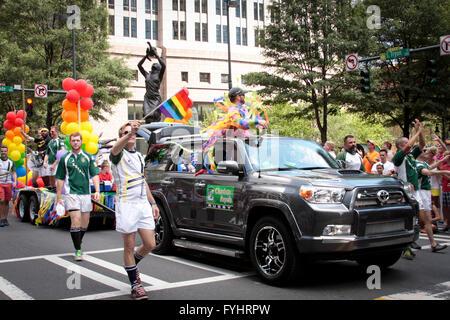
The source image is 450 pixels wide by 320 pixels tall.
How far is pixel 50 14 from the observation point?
29906mm

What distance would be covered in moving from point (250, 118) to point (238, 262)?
227 cm

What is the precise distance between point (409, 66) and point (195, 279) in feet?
73.7

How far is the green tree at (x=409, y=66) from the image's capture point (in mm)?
24594

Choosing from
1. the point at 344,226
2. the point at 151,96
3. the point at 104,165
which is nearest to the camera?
the point at 344,226

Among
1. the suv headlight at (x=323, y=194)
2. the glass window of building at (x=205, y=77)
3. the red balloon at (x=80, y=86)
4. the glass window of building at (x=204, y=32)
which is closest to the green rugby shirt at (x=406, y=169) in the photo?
the suv headlight at (x=323, y=194)

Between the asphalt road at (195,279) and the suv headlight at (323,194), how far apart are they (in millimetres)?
1083

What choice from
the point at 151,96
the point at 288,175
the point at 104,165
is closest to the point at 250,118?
the point at 288,175

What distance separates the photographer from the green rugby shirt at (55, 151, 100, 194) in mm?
8008

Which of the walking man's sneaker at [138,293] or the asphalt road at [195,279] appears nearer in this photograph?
the walking man's sneaker at [138,293]

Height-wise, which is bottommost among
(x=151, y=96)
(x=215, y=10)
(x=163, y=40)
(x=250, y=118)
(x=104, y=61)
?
(x=250, y=118)

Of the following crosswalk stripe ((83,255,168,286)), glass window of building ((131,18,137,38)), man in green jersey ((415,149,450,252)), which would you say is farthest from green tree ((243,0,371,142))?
glass window of building ((131,18,137,38))

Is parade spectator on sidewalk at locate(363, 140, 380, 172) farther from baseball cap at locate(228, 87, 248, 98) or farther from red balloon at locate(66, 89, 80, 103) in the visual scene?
red balloon at locate(66, 89, 80, 103)

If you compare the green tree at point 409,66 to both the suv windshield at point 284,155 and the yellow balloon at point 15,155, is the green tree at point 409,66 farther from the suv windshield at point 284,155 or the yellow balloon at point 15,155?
the suv windshield at point 284,155
